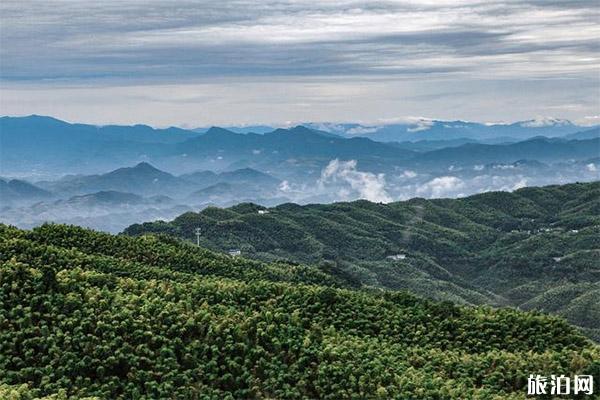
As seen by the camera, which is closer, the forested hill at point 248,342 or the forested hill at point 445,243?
the forested hill at point 248,342

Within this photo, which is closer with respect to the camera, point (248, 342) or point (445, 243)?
point (248, 342)

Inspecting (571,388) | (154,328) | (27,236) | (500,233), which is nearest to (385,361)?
(571,388)

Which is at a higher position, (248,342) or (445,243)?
(248,342)

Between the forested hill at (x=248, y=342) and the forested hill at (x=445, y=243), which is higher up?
the forested hill at (x=248, y=342)

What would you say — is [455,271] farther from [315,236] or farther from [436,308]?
[436,308]
